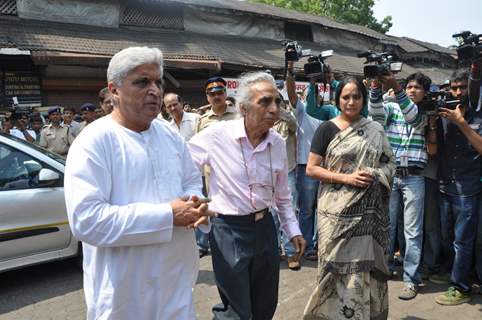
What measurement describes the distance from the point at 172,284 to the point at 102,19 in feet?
40.8

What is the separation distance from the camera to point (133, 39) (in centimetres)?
1245

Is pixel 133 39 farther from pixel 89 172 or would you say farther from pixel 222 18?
pixel 89 172

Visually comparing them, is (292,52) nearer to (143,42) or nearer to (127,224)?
(127,224)

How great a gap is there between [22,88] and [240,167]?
30.6ft

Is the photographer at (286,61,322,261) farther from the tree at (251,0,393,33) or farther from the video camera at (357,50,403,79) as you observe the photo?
the tree at (251,0,393,33)

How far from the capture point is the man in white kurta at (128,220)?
169cm

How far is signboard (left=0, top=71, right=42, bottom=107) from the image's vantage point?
9.95 m

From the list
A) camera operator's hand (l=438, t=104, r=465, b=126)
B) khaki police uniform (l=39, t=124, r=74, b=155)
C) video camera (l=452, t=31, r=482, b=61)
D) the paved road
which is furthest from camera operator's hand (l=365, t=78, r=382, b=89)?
khaki police uniform (l=39, t=124, r=74, b=155)

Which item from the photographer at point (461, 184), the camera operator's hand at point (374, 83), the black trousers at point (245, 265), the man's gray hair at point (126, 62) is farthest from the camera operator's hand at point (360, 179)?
the man's gray hair at point (126, 62)

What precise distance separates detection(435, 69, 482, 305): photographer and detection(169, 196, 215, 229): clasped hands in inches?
102

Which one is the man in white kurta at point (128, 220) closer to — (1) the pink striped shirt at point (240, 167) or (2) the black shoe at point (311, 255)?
(1) the pink striped shirt at point (240, 167)

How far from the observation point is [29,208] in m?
4.17

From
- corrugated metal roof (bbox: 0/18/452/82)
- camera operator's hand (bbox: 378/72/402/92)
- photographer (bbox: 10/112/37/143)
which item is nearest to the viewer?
camera operator's hand (bbox: 378/72/402/92)

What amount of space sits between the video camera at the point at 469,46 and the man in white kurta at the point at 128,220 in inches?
105
